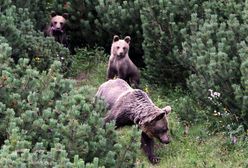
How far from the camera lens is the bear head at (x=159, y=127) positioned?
7.92 meters

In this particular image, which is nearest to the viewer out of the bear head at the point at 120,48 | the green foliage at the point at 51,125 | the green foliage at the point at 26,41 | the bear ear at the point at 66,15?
the green foliage at the point at 51,125

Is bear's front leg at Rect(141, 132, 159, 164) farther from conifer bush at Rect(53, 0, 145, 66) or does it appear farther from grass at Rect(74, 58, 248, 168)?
conifer bush at Rect(53, 0, 145, 66)

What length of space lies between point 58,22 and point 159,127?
5.10 metres

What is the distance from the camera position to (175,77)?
426 inches

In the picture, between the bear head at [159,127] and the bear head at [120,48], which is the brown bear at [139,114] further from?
the bear head at [120,48]

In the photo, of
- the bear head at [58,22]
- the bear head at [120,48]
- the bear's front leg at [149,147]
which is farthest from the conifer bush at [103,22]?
the bear's front leg at [149,147]

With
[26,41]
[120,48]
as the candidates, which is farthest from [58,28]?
[120,48]

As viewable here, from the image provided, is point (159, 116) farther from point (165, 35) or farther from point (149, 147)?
point (165, 35)

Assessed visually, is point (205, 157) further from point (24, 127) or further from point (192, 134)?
point (24, 127)

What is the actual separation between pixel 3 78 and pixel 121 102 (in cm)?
218

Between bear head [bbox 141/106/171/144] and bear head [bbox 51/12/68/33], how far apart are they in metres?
4.94

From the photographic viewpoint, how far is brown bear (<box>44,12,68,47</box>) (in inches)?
491

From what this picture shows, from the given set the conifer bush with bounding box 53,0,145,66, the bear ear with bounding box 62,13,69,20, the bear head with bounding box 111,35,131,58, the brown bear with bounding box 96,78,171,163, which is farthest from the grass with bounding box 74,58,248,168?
the bear ear with bounding box 62,13,69,20

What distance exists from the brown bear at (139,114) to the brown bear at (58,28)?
3903 mm
